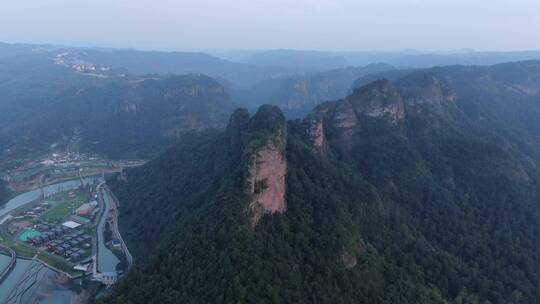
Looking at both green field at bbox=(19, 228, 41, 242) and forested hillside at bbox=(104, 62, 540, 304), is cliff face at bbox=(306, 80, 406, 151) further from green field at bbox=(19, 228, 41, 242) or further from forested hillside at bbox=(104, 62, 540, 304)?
green field at bbox=(19, 228, 41, 242)

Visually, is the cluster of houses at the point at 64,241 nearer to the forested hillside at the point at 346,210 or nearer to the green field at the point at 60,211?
the green field at the point at 60,211

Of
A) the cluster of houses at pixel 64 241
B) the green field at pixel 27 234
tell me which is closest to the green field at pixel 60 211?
the cluster of houses at pixel 64 241

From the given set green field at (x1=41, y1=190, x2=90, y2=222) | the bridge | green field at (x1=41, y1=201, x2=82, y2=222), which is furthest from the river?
green field at (x1=41, y1=190, x2=90, y2=222)

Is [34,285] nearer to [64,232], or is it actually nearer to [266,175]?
[64,232]

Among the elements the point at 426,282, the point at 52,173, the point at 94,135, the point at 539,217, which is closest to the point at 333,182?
the point at 426,282

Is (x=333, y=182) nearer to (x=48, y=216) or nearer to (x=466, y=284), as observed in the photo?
(x=466, y=284)
